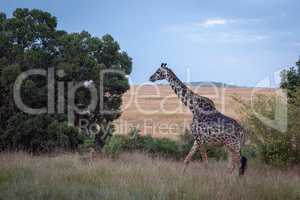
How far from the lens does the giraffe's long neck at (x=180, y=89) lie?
1156cm

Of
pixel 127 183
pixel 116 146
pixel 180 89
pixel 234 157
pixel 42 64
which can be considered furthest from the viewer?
pixel 42 64

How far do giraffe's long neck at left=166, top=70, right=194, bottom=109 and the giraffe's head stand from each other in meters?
0.13

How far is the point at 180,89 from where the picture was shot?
38.5 ft

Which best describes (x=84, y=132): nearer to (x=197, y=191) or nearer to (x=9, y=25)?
(x=9, y=25)

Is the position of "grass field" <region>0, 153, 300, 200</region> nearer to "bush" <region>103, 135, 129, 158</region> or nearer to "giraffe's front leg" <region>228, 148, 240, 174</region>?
"giraffe's front leg" <region>228, 148, 240, 174</region>

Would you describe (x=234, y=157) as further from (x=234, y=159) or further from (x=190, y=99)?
(x=190, y=99)

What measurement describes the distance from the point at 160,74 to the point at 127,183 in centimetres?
386

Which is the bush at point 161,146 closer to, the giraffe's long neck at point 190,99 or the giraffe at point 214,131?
the giraffe's long neck at point 190,99

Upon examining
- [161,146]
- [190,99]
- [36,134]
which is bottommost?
[161,146]

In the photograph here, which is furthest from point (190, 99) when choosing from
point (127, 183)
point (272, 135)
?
point (272, 135)

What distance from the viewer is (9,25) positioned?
16938mm

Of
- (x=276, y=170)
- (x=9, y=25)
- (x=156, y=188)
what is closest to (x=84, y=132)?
(x=9, y=25)

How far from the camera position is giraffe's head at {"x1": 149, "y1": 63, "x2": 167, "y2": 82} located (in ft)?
39.5

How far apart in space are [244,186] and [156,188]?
1792 millimetres
